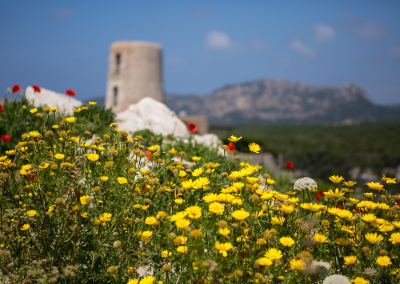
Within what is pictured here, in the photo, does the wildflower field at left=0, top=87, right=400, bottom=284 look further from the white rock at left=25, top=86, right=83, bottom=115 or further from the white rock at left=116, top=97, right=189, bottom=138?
the white rock at left=25, top=86, right=83, bottom=115

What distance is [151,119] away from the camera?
8.07m

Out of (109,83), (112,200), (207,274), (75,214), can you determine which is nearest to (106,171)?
(112,200)

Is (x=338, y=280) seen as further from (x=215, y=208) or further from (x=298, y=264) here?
(x=215, y=208)

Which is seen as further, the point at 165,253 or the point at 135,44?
the point at 135,44

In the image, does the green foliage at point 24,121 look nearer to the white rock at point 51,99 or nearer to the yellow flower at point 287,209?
the white rock at point 51,99

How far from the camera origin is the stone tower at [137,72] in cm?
1892

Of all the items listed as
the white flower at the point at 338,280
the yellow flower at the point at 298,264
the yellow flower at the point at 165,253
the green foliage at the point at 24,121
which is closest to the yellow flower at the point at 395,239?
the white flower at the point at 338,280

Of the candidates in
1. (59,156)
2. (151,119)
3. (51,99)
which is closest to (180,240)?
(59,156)

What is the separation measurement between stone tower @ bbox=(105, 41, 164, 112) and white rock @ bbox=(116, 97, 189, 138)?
10502mm

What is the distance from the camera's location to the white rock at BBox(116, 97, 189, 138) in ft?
24.6

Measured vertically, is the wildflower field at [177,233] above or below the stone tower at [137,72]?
below

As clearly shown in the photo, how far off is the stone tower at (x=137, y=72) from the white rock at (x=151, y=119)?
34.5 ft

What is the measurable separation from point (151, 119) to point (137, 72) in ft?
37.8

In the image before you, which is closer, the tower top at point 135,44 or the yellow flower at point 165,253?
the yellow flower at point 165,253
